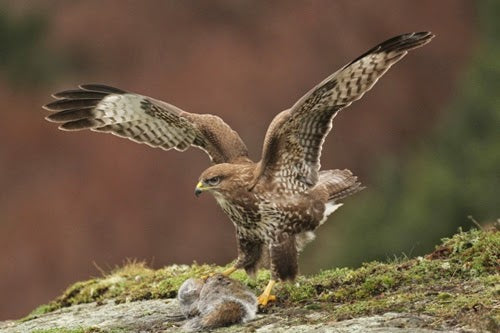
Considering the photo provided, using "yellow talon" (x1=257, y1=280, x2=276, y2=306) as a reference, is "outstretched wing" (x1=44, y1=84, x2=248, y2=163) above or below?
above

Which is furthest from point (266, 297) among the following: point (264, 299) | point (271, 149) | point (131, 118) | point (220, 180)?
point (131, 118)

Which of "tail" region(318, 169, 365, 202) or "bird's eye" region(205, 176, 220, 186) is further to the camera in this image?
"tail" region(318, 169, 365, 202)

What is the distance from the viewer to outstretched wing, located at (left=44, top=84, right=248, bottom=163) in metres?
11.1

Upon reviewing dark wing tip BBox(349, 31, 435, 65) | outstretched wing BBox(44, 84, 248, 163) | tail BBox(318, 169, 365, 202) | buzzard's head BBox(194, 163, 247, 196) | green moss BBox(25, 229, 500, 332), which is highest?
outstretched wing BBox(44, 84, 248, 163)

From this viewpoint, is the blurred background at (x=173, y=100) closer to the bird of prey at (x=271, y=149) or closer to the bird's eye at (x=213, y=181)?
the bird of prey at (x=271, y=149)

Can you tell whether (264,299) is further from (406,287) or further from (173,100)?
(173,100)

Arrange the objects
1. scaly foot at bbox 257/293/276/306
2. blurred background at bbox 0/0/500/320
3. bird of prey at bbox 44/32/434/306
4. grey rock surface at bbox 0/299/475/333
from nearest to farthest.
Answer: grey rock surface at bbox 0/299/475/333, scaly foot at bbox 257/293/276/306, bird of prey at bbox 44/32/434/306, blurred background at bbox 0/0/500/320

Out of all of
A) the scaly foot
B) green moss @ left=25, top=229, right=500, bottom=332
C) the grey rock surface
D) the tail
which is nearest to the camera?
the grey rock surface

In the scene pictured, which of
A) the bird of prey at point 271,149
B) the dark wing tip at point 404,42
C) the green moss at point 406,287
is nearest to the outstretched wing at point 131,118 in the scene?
the bird of prey at point 271,149

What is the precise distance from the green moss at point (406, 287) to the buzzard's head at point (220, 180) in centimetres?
108

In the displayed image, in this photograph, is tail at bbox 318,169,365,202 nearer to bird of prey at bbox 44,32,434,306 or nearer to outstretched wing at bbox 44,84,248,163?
bird of prey at bbox 44,32,434,306

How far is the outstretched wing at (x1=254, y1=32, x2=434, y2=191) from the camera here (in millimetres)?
9859

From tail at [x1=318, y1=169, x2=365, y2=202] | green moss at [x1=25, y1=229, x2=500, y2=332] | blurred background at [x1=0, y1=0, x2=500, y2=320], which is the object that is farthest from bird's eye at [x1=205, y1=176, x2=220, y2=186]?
blurred background at [x1=0, y1=0, x2=500, y2=320]

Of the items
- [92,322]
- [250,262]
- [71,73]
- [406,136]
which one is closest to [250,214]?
[250,262]
